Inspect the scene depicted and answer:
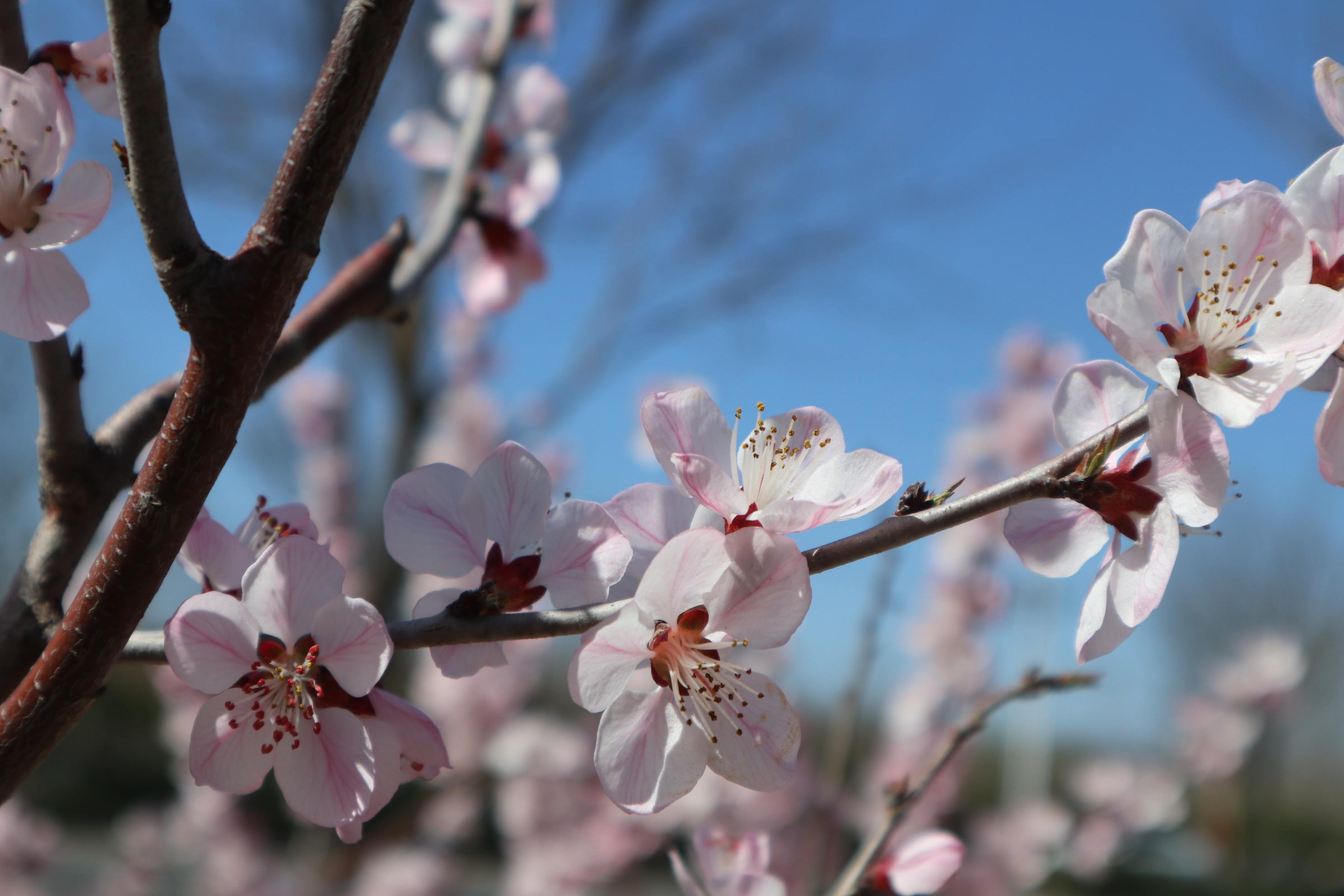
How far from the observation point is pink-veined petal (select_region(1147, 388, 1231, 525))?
45 cm

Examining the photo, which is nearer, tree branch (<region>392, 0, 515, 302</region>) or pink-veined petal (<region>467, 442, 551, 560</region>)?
pink-veined petal (<region>467, 442, 551, 560</region>)

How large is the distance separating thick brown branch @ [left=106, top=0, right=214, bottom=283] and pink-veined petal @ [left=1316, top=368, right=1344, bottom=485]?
53cm

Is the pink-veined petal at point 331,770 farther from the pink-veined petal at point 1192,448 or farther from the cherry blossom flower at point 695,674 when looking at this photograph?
the pink-veined petal at point 1192,448

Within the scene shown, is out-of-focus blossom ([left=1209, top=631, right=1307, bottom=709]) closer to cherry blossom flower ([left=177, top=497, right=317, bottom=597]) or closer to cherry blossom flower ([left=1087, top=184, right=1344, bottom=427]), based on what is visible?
cherry blossom flower ([left=1087, top=184, right=1344, bottom=427])

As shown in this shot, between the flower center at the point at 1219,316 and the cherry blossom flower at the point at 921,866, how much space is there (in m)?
0.42

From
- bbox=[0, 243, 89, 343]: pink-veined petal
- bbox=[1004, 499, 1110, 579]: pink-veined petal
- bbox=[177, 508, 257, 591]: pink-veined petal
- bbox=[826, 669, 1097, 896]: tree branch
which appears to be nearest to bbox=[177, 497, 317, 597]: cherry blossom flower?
bbox=[177, 508, 257, 591]: pink-veined petal

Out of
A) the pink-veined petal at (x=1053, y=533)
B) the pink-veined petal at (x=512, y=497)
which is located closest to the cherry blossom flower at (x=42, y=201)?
the pink-veined petal at (x=512, y=497)

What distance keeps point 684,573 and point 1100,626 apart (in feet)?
0.72

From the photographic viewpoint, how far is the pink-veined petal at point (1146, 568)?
0.46 m

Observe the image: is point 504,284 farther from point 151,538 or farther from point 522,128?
point 151,538

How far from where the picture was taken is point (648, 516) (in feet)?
1.63

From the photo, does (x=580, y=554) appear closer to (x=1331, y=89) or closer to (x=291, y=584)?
(x=291, y=584)

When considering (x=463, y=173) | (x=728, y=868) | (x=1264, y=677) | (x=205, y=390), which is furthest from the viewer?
(x=1264, y=677)

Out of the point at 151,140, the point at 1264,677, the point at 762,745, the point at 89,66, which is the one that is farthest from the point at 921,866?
the point at 1264,677
